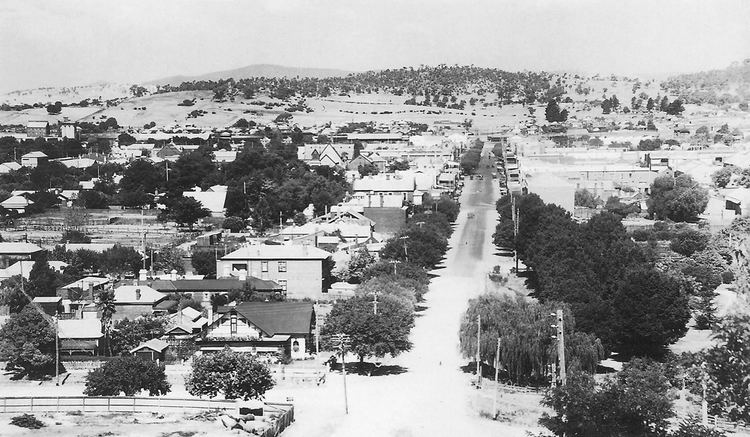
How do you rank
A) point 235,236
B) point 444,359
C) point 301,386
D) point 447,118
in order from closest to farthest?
1. point 301,386
2. point 444,359
3. point 235,236
4. point 447,118

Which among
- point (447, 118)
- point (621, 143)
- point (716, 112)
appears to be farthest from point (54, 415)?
point (447, 118)

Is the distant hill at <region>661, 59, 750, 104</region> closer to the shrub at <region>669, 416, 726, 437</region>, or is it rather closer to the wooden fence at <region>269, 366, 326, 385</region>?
the wooden fence at <region>269, 366, 326, 385</region>

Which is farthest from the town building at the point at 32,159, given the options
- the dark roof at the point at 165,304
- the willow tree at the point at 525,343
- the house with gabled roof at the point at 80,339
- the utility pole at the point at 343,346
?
the willow tree at the point at 525,343

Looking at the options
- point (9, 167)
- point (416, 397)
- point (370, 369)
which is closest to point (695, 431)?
point (416, 397)

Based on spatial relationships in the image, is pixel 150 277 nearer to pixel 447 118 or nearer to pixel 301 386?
pixel 301 386

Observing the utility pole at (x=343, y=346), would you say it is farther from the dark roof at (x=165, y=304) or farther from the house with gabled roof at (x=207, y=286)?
the house with gabled roof at (x=207, y=286)

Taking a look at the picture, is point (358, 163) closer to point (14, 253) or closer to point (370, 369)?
point (14, 253)
